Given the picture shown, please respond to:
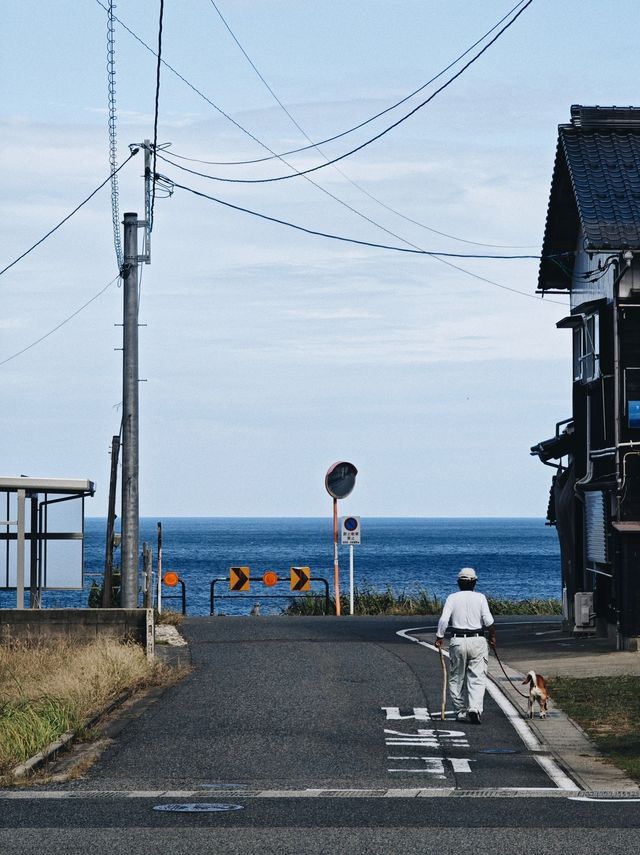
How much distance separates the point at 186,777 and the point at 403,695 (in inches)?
221

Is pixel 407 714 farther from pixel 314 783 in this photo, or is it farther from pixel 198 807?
pixel 198 807

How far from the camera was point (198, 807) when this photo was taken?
924 centimetres

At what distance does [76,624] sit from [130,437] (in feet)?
9.99

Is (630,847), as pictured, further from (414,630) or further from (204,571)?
(204,571)

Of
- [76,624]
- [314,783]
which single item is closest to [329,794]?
[314,783]

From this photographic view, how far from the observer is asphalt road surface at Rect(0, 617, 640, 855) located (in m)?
8.11

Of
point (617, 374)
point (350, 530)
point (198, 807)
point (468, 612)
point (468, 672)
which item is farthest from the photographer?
point (350, 530)

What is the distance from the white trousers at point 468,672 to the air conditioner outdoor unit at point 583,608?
31.2ft

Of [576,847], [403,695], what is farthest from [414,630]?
[576,847]

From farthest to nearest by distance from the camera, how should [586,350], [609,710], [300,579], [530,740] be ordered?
[300,579]
[586,350]
[609,710]
[530,740]

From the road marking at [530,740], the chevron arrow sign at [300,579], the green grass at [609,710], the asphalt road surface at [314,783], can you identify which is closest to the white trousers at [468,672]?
the asphalt road surface at [314,783]

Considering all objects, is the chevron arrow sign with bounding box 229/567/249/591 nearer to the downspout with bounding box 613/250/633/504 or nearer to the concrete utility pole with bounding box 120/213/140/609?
the concrete utility pole with bounding box 120/213/140/609

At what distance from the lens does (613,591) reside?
22078 mm

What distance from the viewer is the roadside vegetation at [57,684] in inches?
463
